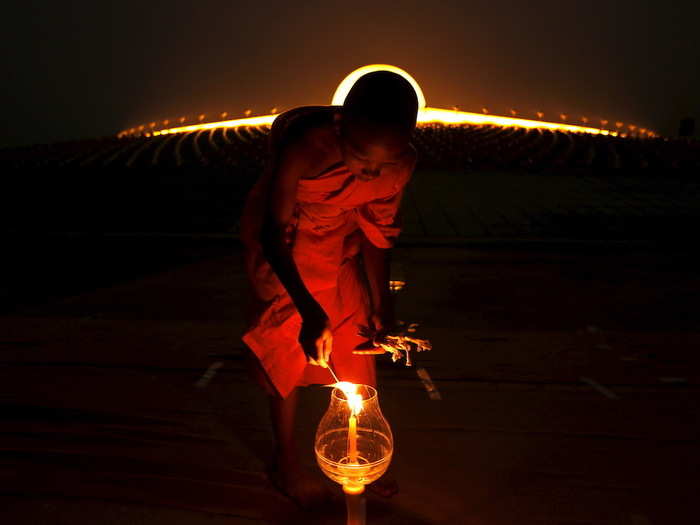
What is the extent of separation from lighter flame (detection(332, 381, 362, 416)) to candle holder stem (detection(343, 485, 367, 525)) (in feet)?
0.51

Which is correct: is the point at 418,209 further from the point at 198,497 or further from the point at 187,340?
the point at 198,497

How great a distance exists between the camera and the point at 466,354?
247 cm

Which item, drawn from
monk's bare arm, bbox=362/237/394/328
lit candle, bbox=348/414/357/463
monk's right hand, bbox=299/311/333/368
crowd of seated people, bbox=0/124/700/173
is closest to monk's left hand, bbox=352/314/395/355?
monk's bare arm, bbox=362/237/394/328

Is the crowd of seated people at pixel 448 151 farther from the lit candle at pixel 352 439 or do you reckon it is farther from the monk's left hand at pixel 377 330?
the lit candle at pixel 352 439

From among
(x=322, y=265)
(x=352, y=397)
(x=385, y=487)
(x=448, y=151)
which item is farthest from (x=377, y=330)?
(x=448, y=151)

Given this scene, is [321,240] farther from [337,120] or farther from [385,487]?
[385,487]

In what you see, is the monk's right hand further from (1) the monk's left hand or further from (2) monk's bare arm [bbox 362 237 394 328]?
(2) monk's bare arm [bbox 362 237 394 328]

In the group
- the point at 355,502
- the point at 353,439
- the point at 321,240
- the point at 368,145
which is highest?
the point at 368,145

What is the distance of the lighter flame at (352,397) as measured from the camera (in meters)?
1.07

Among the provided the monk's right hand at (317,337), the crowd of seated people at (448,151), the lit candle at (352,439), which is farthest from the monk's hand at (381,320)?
the crowd of seated people at (448,151)

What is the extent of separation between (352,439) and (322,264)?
522 mm

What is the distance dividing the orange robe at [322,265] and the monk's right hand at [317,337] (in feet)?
0.78

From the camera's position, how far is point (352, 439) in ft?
3.45

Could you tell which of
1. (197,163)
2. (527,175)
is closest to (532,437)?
(527,175)
